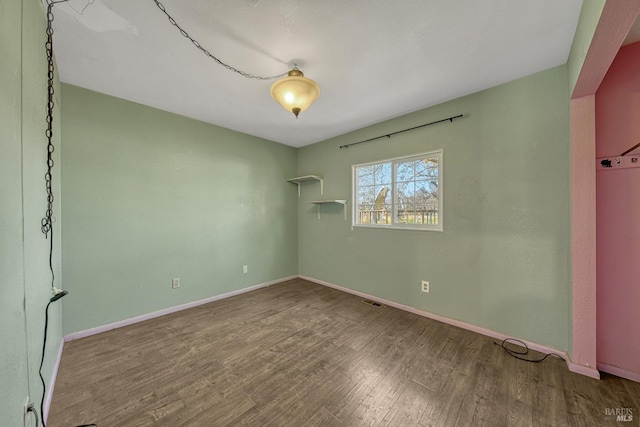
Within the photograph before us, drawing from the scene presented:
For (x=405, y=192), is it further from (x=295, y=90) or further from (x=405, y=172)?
(x=295, y=90)

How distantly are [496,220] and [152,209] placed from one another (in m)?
3.85

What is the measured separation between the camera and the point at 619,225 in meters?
1.71

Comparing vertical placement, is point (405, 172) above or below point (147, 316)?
above

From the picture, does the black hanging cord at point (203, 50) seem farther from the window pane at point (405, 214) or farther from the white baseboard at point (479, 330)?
the white baseboard at point (479, 330)

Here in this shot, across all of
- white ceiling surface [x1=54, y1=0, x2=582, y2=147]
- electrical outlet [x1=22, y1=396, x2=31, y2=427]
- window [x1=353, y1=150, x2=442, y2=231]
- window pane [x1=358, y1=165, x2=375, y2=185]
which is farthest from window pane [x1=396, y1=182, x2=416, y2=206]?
electrical outlet [x1=22, y1=396, x2=31, y2=427]

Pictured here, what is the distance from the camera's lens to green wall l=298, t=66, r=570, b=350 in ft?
6.44

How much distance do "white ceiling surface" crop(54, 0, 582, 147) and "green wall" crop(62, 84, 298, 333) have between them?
0.41 metres

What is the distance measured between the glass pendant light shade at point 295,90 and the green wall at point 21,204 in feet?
4.18

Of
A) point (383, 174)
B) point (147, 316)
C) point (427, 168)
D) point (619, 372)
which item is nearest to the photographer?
point (619, 372)

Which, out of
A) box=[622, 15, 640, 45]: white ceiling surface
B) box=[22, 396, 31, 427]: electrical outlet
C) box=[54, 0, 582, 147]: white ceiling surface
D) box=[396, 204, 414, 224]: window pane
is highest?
box=[54, 0, 582, 147]: white ceiling surface

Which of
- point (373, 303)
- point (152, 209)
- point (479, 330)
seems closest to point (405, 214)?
point (373, 303)

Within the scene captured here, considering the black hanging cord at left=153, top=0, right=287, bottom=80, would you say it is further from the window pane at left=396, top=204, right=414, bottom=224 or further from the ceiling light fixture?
the window pane at left=396, top=204, right=414, bottom=224

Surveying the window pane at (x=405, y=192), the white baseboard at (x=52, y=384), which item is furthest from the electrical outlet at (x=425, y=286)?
the white baseboard at (x=52, y=384)

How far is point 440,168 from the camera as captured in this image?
2629 mm
